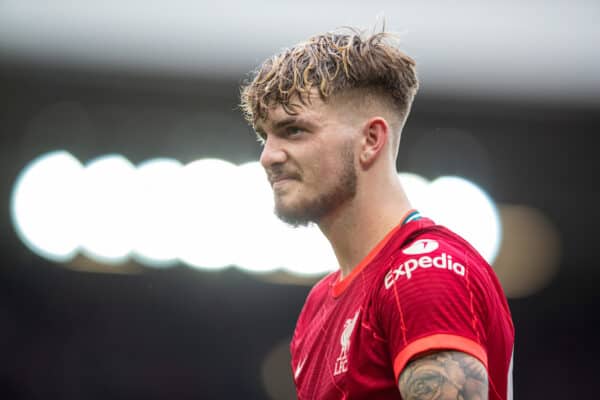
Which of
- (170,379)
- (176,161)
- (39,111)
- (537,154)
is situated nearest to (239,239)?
(176,161)

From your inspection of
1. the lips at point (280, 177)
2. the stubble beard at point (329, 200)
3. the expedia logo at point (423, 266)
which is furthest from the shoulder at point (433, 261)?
the lips at point (280, 177)

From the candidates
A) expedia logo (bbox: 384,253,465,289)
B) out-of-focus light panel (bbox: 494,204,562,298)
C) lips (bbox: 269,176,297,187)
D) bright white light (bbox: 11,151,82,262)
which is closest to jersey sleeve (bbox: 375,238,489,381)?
expedia logo (bbox: 384,253,465,289)

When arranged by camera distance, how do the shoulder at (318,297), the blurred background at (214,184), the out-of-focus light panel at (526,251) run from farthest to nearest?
the out-of-focus light panel at (526,251), the blurred background at (214,184), the shoulder at (318,297)

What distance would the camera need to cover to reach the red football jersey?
55.6 inches

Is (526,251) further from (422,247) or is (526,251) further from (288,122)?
(422,247)

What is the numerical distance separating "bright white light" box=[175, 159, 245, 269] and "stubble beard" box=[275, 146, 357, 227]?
15.9 feet

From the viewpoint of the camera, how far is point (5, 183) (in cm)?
666

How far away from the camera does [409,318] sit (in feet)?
4.68

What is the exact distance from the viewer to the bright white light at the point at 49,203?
661 cm

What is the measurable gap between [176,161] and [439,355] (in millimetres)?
5615

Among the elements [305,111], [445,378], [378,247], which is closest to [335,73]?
[305,111]

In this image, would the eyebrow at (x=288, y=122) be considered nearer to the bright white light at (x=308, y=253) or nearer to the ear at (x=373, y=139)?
the ear at (x=373, y=139)

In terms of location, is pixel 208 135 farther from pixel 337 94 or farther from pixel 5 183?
pixel 337 94

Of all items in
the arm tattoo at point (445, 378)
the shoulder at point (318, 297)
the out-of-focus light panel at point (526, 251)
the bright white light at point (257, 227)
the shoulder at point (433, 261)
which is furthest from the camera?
the out-of-focus light panel at point (526, 251)
